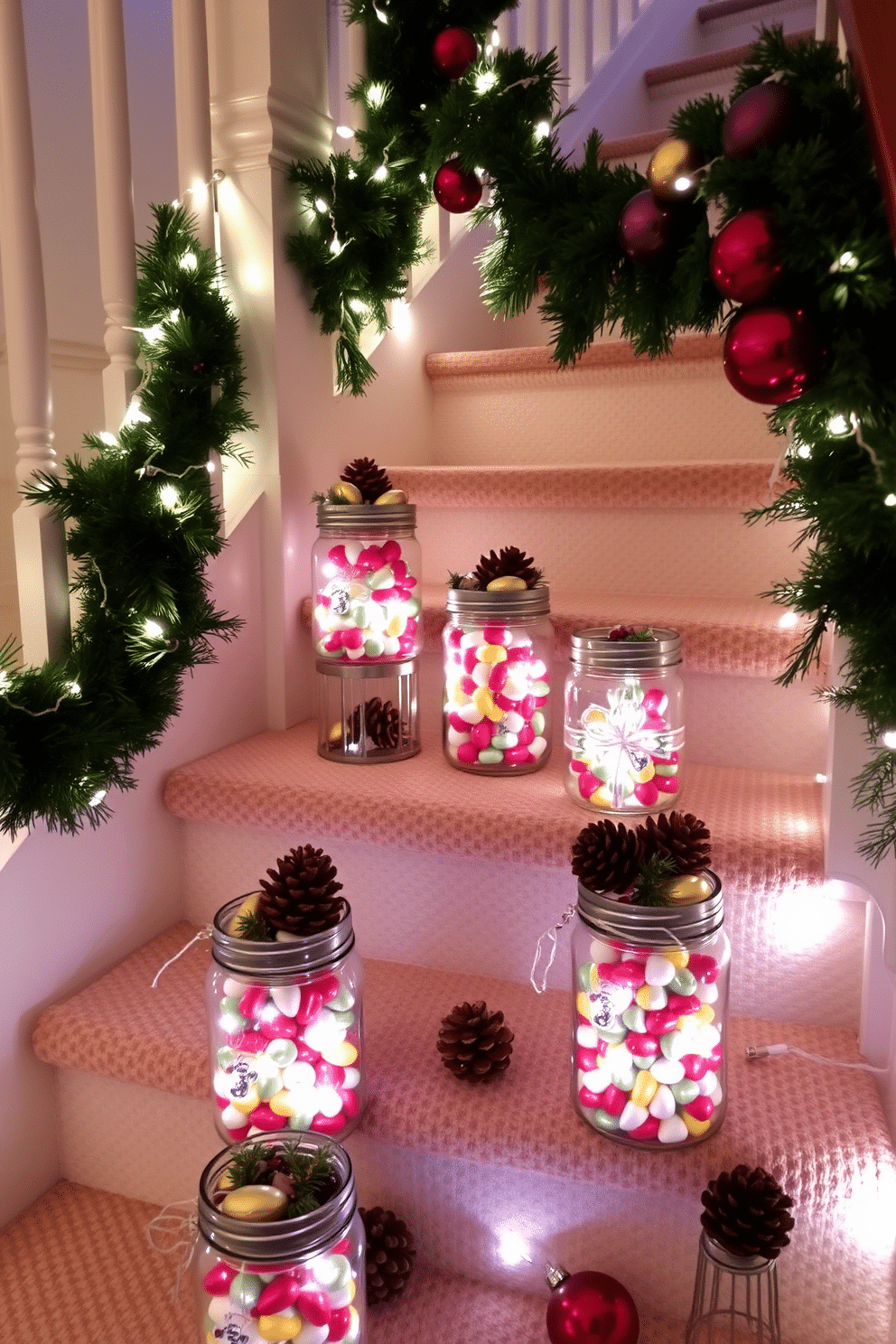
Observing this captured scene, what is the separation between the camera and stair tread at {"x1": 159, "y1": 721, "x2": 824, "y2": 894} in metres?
1.03

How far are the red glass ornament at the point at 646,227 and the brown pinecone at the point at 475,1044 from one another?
2.51 feet

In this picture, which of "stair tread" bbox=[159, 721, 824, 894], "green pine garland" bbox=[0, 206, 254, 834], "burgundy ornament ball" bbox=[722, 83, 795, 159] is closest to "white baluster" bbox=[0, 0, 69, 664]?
"green pine garland" bbox=[0, 206, 254, 834]

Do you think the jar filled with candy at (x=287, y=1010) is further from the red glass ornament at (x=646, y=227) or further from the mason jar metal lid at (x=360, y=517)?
the red glass ornament at (x=646, y=227)

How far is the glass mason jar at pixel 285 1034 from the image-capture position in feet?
2.91

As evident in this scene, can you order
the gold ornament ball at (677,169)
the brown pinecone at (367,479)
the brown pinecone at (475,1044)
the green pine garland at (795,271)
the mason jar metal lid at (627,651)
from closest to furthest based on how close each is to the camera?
the green pine garland at (795,271) → the gold ornament ball at (677,169) → the brown pinecone at (475,1044) → the mason jar metal lid at (627,651) → the brown pinecone at (367,479)

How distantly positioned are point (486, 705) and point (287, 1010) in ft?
1.72

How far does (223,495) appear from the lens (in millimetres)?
1438

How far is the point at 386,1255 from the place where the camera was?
921 mm

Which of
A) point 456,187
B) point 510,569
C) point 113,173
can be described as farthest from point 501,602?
point 113,173

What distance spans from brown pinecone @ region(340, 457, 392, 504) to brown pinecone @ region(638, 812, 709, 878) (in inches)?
28.0

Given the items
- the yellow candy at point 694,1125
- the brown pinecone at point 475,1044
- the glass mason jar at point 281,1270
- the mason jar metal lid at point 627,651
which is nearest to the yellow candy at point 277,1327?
the glass mason jar at point 281,1270

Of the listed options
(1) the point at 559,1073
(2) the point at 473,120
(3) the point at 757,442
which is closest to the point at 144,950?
(1) the point at 559,1073

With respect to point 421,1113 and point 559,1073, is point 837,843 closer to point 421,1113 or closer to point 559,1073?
point 559,1073

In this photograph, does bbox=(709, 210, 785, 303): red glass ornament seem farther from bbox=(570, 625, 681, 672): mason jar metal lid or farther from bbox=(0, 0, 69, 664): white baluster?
bbox=(0, 0, 69, 664): white baluster
